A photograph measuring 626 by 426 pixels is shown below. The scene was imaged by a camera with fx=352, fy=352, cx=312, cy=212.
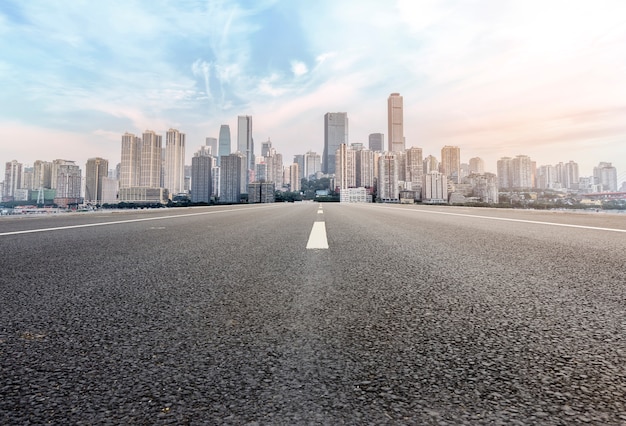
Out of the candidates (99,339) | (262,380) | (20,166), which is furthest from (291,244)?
(20,166)

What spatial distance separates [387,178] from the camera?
13012 cm

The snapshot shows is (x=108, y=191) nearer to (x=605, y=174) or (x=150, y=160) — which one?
(x=150, y=160)

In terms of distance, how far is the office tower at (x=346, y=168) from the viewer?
16648 cm

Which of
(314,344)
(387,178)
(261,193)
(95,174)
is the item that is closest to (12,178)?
(95,174)

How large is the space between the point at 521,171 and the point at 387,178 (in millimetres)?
53356

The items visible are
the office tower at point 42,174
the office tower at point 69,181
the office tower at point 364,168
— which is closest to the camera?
the office tower at point 69,181

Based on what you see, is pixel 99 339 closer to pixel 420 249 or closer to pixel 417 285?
pixel 417 285

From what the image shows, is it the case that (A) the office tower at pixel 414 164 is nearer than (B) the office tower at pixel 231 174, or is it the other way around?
(B) the office tower at pixel 231 174

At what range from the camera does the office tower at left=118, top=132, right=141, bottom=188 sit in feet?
546

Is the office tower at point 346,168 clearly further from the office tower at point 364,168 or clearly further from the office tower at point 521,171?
the office tower at point 521,171

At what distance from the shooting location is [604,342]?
1297 mm

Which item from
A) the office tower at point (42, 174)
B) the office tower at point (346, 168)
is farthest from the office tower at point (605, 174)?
the office tower at point (42, 174)

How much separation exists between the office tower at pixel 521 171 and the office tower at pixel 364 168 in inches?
2322

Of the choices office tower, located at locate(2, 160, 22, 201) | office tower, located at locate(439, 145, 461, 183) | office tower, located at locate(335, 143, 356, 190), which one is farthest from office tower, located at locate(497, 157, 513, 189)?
office tower, located at locate(2, 160, 22, 201)
